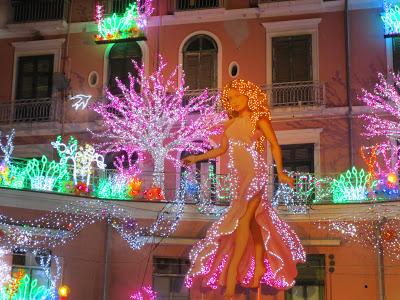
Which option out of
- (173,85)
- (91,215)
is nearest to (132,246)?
(91,215)

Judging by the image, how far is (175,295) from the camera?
18.0 metres

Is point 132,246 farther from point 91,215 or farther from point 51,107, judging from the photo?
point 51,107

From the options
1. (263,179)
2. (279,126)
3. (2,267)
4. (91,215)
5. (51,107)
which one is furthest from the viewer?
(51,107)

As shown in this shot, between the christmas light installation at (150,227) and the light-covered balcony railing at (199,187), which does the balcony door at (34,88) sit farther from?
the christmas light installation at (150,227)

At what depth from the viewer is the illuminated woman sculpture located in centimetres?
1165

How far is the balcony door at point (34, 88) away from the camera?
21297mm

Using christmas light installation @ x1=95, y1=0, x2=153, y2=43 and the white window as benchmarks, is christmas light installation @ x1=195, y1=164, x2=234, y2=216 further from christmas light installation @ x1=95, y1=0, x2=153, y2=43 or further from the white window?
christmas light installation @ x1=95, y1=0, x2=153, y2=43

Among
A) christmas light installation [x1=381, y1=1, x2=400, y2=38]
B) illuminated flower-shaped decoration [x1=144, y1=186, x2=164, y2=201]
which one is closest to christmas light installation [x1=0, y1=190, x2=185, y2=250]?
illuminated flower-shaped decoration [x1=144, y1=186, x2=164, y2=201]

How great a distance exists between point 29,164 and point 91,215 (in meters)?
1.94

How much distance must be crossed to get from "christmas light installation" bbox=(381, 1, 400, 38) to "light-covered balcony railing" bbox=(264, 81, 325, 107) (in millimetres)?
2251

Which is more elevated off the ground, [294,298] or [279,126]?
[279,126]

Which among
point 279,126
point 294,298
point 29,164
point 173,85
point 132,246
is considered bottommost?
point 294,298

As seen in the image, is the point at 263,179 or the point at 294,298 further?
the point at 294,298

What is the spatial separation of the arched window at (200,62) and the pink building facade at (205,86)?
1.2 inches
